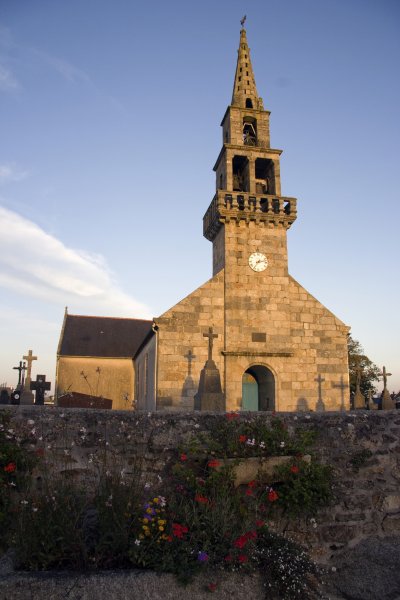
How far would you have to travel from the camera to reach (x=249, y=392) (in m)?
16.5

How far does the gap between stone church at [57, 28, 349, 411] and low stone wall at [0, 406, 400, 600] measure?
841 cm

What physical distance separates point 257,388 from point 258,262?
446cm

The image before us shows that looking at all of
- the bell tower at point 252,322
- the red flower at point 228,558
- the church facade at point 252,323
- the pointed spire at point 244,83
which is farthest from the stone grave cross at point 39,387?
the red flower at point 228,558

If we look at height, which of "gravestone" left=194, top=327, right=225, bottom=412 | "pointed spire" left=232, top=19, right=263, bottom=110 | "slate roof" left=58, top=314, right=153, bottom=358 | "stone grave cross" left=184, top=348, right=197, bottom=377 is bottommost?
"gravestone" left=194, top=327, right=225, bottom=412

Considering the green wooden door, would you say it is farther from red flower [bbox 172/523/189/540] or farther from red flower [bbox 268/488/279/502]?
red flower [bbox 172/523/189/540]

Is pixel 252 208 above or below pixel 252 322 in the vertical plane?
above

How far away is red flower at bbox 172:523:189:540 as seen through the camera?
4.42 m

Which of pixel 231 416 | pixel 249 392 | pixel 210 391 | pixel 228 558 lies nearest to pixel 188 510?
pixel 228 558

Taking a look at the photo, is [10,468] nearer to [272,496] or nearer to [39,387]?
[272,496]

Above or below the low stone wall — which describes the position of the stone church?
above

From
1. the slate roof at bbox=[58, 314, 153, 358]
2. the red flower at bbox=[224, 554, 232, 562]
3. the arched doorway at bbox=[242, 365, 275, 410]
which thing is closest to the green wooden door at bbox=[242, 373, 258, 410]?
the arched doorway at bbox=[242, 365, 275, 410]

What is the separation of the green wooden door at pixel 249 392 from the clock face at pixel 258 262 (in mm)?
3766

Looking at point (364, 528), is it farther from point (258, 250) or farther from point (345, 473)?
point (258, 250)

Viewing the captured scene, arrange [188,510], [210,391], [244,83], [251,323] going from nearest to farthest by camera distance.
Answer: [188,510], [210,391], [251,323], [244,83]
